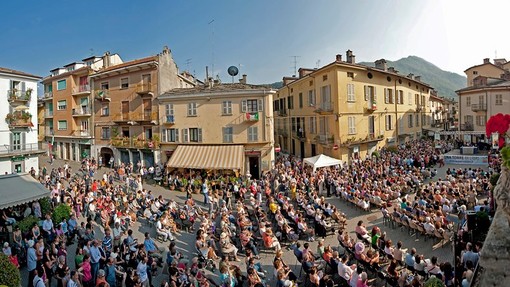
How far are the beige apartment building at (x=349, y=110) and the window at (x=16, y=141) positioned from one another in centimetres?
2809

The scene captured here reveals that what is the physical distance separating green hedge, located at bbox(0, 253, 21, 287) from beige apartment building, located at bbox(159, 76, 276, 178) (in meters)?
18.0

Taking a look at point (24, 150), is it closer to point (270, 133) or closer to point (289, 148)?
point (270, 133)

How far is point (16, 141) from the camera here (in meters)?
30.4

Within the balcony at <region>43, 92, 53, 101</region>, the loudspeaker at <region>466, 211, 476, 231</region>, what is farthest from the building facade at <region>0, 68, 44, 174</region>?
the loudspeaker at <region>466, 211, 476, 231</region>

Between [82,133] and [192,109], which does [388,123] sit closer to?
[192,109]

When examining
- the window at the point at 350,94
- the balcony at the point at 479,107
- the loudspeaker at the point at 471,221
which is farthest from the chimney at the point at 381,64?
the loudspeaker at the point at 471,221

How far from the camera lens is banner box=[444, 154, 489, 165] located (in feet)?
91.1

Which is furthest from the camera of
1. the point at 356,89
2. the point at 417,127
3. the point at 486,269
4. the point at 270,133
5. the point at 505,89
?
the point at 417,127

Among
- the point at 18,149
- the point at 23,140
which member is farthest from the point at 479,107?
the point at 18,149

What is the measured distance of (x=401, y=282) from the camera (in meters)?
8.88

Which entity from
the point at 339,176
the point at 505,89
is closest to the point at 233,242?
the point at 339,176

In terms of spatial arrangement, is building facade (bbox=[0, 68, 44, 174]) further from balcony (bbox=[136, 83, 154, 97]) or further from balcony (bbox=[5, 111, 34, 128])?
balcony (bbox=[136, 83, 154, 97])

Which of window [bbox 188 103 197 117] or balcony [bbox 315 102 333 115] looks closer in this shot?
window [bbox 188 103 197 117]

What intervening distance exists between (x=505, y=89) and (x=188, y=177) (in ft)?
129
